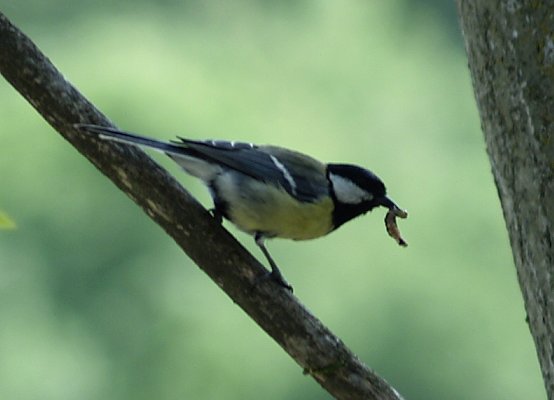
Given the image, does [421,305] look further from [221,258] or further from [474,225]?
[221,258]

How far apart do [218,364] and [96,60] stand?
843 mm

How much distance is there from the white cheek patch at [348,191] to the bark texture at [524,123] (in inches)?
23.6

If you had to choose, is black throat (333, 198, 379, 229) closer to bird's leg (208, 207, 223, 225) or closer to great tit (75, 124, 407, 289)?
great tit (75, 124, 407, 289)

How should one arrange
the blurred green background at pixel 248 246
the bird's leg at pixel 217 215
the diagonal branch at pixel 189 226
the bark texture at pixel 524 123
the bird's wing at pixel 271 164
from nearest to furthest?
1. the bark texture at pixel 524 123
2. the diagonal branch at pixel 189 226
3. the bird's leg at pixel 217 215
4. the bird's wing at pixel 271 164
5. the blurred green background at pixel 248 246

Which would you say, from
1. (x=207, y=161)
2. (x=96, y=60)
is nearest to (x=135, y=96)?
(x=96, y=60)

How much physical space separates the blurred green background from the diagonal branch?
1.06 m

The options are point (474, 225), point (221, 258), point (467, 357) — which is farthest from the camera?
point (474, 225)

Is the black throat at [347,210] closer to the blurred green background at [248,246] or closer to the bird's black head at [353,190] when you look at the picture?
the bird's black head at [353,190]

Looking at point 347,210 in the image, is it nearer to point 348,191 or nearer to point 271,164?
point 348,191

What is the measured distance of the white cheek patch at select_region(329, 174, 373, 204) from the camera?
1.76m

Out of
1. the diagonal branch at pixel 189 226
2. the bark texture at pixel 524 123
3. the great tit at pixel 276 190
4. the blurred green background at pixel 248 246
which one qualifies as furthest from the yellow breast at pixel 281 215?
the blurred green background at pixel 248 246

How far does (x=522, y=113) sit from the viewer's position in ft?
3.67

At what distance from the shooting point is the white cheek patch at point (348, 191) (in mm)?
1757

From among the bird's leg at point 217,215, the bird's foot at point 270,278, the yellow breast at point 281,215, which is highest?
the yellow breast at point 281,215
